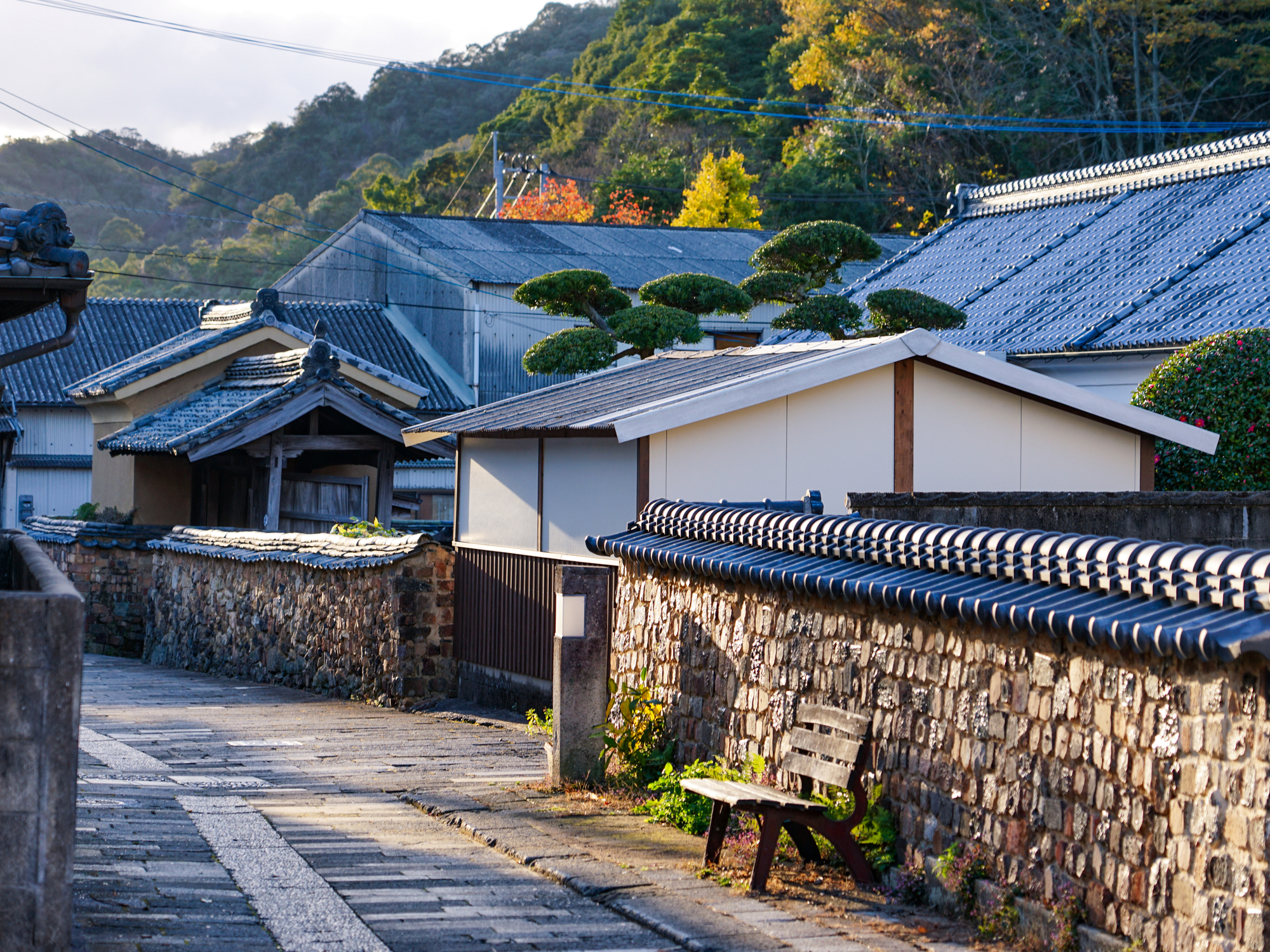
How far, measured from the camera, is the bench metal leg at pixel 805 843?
7203 mm

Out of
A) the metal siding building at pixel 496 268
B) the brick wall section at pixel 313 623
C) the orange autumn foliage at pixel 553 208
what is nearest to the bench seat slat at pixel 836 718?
the brick wall section at pixel 313 623

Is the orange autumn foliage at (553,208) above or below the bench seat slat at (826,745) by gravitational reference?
above

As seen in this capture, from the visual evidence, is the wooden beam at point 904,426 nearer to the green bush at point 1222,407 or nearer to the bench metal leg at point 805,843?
the green bush at point 1222,407

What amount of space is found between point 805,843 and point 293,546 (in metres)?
11.6

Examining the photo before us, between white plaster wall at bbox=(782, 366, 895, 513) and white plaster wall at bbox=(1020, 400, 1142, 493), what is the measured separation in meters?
1.39

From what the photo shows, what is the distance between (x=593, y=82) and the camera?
200ft

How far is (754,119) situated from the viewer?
52.4 m

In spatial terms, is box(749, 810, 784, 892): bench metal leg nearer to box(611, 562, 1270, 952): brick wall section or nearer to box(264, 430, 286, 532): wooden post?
box(611, 562, 1270, 952): brick wall section

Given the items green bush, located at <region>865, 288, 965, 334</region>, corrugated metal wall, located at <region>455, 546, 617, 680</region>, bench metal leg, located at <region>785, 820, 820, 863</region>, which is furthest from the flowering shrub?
green bush, located at <region>865, 288, 965, 334</region>

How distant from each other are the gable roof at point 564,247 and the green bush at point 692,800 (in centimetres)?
2707

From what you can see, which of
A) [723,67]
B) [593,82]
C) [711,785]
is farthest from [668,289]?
[593,82]

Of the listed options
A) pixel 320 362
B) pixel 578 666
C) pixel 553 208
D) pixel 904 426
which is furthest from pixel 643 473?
pixel 553 208

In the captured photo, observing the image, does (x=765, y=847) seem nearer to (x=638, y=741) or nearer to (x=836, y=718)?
(x=836, y=718)

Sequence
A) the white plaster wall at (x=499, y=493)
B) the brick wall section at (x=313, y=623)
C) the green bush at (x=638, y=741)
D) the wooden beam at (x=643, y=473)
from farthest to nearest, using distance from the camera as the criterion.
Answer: the brick wall section at (x=313, y=623), the white plaster wall at (x=499, y=493), the wooden beam at (x=643, y=473), the green bush at (x=638, y=741)
